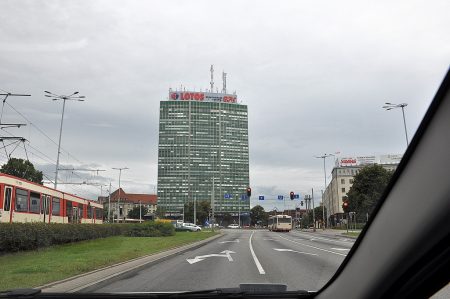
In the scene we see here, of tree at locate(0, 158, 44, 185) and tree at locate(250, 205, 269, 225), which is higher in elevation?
tree at locate(0, 158, 44, 185)

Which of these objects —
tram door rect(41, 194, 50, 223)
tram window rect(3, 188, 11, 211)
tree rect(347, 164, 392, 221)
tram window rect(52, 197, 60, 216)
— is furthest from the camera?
tram window rect(52, 197, 60, 216)

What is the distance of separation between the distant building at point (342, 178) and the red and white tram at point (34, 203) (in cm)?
1868

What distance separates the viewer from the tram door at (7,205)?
20216mm

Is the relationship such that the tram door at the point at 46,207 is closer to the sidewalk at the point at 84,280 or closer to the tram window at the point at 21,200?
the tram window at the point at 21,200

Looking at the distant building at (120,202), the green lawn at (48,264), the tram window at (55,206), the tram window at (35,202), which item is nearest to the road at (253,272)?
the green lawn at (48,264)

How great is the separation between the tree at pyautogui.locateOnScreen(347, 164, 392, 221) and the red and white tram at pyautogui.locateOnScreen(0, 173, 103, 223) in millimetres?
19674

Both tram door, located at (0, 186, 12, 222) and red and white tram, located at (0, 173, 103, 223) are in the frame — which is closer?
tram door, located at (0, 186, 12, 222)

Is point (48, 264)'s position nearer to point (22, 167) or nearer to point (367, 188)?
point (22, 167)

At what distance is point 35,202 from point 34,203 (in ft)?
0.53

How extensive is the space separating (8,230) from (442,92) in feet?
66.2

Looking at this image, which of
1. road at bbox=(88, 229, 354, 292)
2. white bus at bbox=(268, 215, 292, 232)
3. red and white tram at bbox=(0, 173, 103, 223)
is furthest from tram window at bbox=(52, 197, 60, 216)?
white bus at bbox=(268, 215, 292, 232)

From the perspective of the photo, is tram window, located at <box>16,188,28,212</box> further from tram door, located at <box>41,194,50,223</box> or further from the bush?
the bush

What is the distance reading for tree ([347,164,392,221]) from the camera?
7.90ft

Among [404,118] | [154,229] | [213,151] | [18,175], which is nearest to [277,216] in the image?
[154,229]
